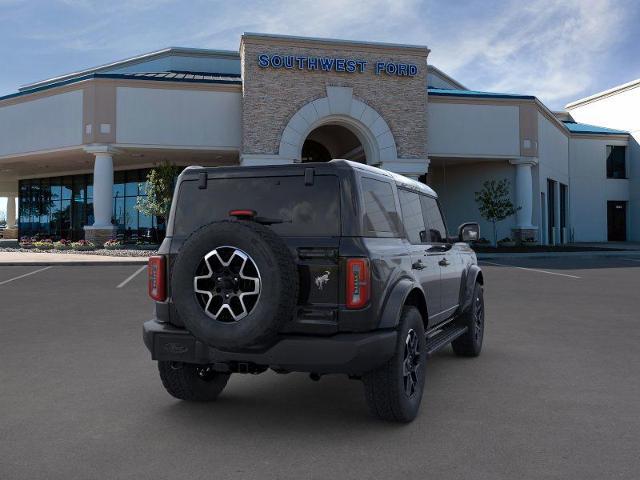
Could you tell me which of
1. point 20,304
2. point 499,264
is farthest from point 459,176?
point 20,304

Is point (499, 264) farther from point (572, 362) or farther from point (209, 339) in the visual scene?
point (209, 339)

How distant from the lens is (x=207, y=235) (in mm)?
4219

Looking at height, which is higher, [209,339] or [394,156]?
[394,156]

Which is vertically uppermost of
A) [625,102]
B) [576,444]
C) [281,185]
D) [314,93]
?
[625,102]

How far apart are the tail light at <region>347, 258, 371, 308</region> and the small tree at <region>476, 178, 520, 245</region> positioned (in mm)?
29168

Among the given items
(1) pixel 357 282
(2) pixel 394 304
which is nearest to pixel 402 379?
(2) pixel 394 304

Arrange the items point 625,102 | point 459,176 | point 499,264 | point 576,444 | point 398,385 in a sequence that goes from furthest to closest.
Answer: point 625,102, point 459,176, point 499,264, point 398,385, point 576,444

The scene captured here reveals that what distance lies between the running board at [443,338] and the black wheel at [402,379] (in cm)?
34

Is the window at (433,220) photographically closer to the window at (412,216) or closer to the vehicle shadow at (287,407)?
the window at (412,216)

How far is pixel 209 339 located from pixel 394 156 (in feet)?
89.5

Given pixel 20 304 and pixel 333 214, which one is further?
pixel 20 304

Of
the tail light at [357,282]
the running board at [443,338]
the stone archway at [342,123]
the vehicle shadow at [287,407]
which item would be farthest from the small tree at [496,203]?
the tail light at [357,282]

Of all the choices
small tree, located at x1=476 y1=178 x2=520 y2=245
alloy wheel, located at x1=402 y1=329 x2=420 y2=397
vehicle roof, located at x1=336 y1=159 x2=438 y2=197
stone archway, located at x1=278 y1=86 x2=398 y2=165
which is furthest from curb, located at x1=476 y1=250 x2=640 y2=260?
alloy wheel, located at x1=402 y1=329 x2=420 y2=397

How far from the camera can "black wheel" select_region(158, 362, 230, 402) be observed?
193 inches
